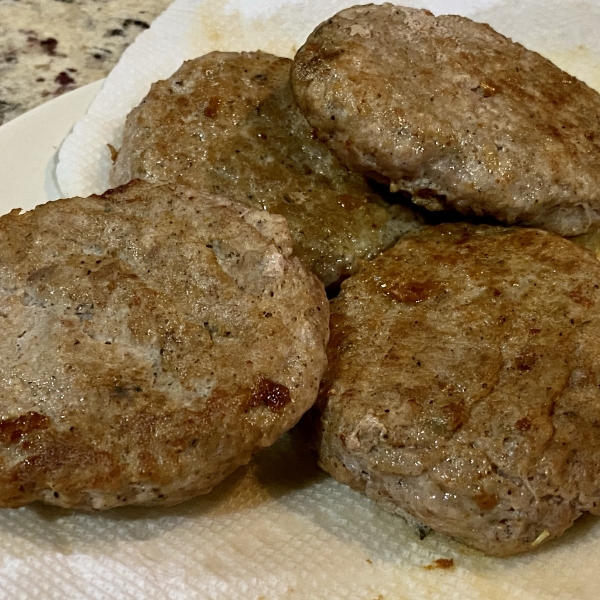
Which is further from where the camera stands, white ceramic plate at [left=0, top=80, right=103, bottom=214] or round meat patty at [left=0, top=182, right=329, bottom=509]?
white ceramic plate at [left=0, top=80, right=103, bottom=214]

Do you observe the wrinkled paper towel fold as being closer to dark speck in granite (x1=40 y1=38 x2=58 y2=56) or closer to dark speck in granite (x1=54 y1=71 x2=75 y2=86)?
dark speck in granite (x1=54 y1=71 x2=75 y2=86)

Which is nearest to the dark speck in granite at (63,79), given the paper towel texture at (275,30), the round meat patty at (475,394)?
the paper towel texture at (275,30)

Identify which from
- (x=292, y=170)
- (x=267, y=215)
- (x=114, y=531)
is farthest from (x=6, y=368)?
(x=292, y=170)

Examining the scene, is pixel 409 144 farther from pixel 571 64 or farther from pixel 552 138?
pixel 571 64

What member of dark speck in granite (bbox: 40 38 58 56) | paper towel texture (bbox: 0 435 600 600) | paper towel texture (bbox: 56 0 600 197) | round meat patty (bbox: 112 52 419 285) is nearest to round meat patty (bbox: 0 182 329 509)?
paper towel texture (bbox: 0 435 600 600)

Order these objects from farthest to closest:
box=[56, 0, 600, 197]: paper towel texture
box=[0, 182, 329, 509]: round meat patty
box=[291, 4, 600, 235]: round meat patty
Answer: box=[56, 0, 600, 197]: paper towel texture < box=[291, 4, 600, 235]: round meat patty < box=[0, 182, 329, 509]: round meat patty

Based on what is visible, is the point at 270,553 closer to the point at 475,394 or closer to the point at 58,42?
the point at 475,394
